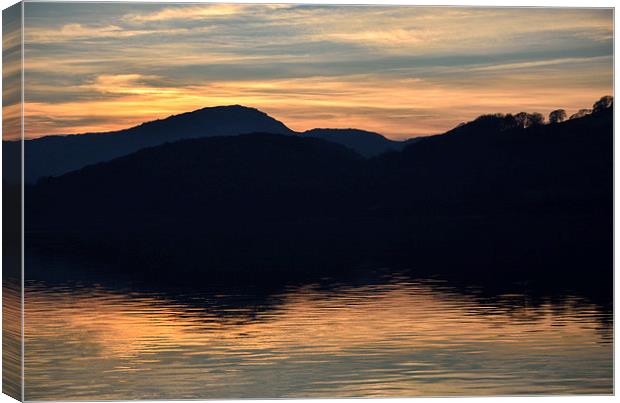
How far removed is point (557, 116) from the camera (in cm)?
1315

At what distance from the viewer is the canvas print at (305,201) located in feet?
40.7

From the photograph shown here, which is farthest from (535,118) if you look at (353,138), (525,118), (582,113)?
(353,138)

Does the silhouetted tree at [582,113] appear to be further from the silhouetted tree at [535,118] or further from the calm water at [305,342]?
the calm water at [305,342]

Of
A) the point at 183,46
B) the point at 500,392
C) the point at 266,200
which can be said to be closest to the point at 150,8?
the point at 183,46

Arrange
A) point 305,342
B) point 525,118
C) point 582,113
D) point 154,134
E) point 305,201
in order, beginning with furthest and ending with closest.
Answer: point 582,113 → point 525,118 → point 305,201 → point 154,134 → point 305,342

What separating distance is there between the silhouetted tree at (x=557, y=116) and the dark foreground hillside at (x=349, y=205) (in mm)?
83

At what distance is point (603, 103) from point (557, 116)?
53 centimetres

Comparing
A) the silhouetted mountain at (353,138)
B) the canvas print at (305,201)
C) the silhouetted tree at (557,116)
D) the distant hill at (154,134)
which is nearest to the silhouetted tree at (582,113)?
the canvas print at (305,201)

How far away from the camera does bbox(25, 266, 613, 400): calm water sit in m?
12.3

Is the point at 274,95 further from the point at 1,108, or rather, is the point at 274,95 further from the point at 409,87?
the point at 1,108

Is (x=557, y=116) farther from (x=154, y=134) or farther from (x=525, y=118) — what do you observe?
(x=154, y=134)

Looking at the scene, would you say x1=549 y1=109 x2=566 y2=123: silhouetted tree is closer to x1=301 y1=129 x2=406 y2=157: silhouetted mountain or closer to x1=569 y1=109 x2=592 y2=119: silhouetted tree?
x1=569 y1=109 x2=592 y2=119: silhouetted tree

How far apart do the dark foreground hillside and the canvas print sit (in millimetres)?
21

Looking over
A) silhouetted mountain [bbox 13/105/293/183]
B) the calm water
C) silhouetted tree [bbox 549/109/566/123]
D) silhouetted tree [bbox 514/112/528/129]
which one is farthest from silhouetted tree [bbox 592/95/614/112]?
silhouetted mountain [bbox 13/105/293/183]
